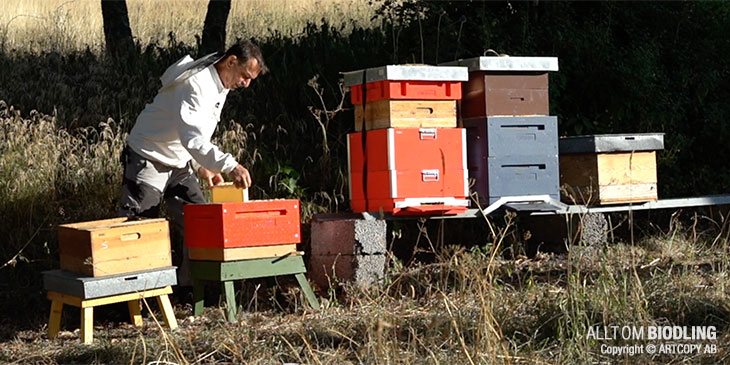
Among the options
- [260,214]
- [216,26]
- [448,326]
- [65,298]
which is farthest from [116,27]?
[448,326]

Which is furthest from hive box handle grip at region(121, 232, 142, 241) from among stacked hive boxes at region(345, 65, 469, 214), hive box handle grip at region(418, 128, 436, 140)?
hive box handle grip at region(418, 128, 436, 140)

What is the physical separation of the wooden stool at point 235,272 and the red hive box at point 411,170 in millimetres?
717

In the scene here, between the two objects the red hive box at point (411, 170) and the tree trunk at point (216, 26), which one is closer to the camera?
the red hive box at point (411, 170)

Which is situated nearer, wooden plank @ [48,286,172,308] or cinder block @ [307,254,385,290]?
wooden plank @ [48,286,172,308]

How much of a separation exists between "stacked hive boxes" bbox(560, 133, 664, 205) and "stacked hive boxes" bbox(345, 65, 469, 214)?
111cm

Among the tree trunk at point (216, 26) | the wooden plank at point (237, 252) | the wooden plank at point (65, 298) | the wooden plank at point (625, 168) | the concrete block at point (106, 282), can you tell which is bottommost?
the wooden plank at point (65, 298)

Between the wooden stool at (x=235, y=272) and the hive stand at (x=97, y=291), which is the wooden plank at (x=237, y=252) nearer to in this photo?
the wooden stool at (x=235, y=272)

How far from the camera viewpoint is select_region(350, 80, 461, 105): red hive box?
6.61 metres

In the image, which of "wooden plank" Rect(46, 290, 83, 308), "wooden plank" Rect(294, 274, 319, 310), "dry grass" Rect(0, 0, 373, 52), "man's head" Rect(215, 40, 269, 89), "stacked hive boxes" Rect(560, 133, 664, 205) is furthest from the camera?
"dry grass" Rect(0, 0, 373, 52)

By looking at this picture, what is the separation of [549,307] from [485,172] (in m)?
2.10

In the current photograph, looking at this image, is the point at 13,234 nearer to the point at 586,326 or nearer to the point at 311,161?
the point at 311,161

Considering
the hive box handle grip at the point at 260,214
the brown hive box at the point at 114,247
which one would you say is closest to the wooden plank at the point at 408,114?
the hive box handle grip at the point at 260,214

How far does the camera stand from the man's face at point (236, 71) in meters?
6.20

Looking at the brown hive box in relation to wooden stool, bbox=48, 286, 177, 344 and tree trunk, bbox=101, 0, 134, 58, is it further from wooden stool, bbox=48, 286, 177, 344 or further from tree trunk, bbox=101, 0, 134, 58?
tree trunk, bbox=101, 0, 134, 58
